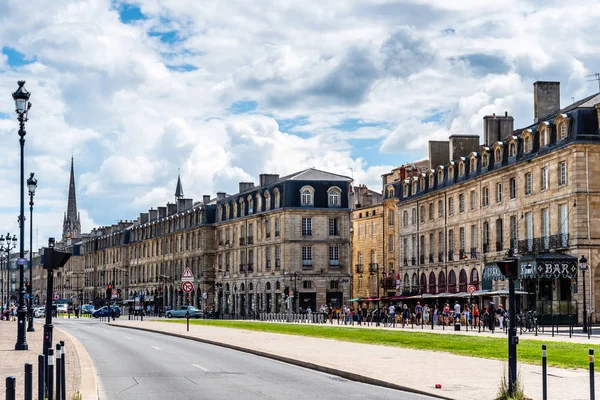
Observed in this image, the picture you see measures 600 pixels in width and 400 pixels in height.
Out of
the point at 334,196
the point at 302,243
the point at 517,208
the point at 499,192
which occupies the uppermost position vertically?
the point at 334,196

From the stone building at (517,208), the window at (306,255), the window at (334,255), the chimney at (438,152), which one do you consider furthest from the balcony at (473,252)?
the window at (306,255)

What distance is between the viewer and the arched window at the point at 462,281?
71625 mm

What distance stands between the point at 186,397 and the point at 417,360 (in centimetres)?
1004

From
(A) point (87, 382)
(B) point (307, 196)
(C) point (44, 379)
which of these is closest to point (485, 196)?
(B) point (307, 196)

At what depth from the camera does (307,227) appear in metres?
100

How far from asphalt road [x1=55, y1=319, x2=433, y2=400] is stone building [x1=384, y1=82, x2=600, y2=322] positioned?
30462 mm

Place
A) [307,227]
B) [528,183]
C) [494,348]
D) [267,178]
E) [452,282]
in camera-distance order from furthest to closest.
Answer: [267,178] → [307,227] → [452,282] → [528,183] → [494,348]

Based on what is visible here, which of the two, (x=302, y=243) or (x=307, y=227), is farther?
(x=307, y=227)

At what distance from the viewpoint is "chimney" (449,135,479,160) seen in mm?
78438

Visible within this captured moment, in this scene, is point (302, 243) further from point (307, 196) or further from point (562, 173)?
point (562, 173)

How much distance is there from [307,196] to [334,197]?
9.50 ft

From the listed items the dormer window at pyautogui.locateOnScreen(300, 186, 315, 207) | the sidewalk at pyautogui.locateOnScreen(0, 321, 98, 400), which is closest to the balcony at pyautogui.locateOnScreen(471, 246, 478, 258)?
the dormer window at pyautogui.locateOnScreen(300, 186, 315, 207)

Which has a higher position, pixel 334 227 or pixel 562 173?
pixel 562 173

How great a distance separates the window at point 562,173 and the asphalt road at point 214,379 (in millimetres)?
31573
